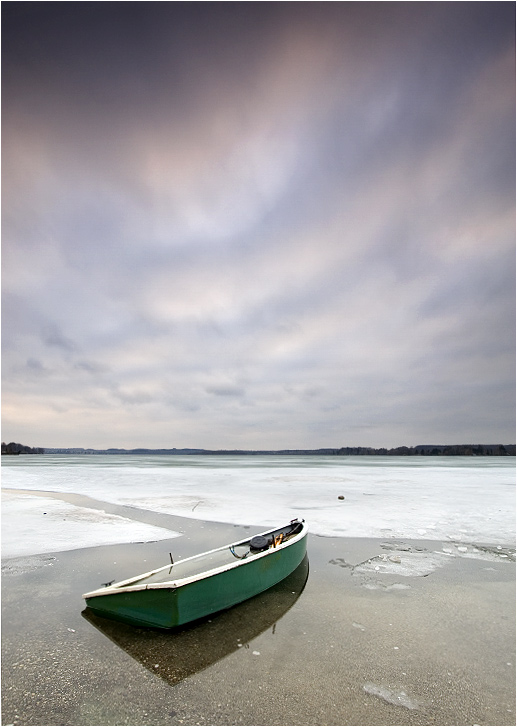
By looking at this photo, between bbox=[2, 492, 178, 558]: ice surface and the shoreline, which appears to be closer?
the shoreline

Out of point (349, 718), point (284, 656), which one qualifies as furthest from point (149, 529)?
point (349, 718)

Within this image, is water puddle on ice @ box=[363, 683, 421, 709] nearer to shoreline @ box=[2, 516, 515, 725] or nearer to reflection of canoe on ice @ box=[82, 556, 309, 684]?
shoreline @ box=[2, 516, 515, 725]

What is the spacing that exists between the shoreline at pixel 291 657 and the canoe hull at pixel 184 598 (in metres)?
0.21

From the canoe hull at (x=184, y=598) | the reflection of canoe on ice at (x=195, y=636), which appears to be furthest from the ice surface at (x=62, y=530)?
the canoe hull at (x=184, y=598)

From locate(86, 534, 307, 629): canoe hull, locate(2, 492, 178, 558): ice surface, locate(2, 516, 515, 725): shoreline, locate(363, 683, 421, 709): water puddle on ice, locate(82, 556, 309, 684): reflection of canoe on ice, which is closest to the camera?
locate(2, 516, 515, 725): shoreline

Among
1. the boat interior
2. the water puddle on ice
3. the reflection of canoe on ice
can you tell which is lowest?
the reflection of canoe on ice

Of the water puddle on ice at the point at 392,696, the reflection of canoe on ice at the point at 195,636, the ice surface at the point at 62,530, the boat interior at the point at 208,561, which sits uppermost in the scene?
the boat interior at the point at 208,561

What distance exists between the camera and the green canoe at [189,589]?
5.02m

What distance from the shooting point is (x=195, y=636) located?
5.11m

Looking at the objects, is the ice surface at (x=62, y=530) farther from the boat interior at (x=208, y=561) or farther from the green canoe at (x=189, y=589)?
the green canoe at (x=189, y=589)

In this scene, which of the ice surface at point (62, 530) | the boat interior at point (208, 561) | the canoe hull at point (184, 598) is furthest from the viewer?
the ice surface at point (62, 530)

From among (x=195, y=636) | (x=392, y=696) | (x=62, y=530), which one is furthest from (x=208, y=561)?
(x=62, y=530)

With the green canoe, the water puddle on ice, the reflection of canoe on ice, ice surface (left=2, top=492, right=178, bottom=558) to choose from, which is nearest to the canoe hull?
the green canoe

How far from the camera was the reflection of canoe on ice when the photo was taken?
4449 millimetres
